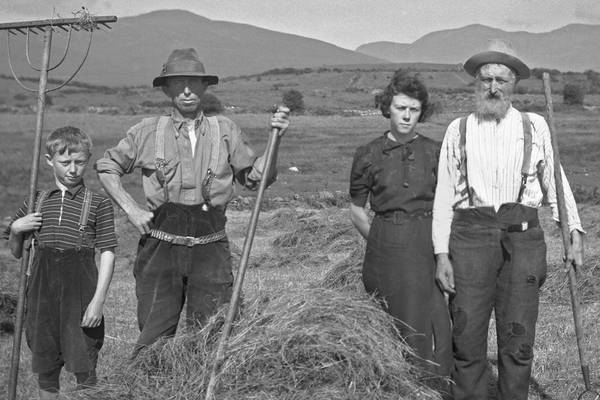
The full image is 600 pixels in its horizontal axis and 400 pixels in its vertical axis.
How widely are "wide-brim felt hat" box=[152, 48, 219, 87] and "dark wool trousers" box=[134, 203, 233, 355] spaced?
0.64 metres

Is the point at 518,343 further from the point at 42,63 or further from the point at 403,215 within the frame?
the point at 42,63

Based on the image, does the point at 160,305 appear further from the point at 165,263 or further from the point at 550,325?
the point at 550,325

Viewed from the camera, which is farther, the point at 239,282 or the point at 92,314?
the point at 92,314

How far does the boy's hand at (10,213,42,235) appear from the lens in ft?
14.1

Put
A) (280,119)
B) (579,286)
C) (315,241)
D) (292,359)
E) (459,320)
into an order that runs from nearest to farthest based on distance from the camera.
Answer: (292,359) → (280,119) → (459,320) → (579,286) → (315,241)

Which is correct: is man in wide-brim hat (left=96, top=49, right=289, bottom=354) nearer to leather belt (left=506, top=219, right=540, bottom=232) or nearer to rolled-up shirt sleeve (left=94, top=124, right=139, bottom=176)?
rolled-up shirt sleeve (left=94, top=124, right=139, bottom=176)

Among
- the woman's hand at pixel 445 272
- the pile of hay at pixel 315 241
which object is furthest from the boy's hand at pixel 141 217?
the pile of hay at pixel 315 241

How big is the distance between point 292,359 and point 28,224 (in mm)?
1446

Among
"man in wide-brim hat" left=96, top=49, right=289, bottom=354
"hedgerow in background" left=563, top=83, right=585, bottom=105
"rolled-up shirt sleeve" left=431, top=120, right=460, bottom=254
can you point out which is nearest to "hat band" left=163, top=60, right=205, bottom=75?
"man in wide-brim hat" left=96, top=49, right=289, bottom=354

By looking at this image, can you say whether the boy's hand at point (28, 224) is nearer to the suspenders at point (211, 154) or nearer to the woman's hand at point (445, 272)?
the suspenders at point (211, 154)

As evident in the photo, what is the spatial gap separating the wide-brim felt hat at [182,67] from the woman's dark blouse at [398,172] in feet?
2.91

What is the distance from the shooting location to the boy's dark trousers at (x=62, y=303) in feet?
14.2

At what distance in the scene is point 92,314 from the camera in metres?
4.28

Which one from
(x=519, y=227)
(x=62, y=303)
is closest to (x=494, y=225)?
(x=519, y=227)
